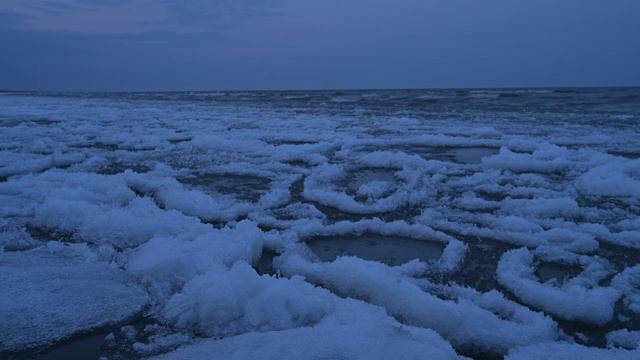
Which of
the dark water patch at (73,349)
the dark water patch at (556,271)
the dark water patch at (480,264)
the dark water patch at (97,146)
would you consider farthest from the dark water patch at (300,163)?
the dark water patch at (73,349)

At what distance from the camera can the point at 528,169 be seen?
3.63 metres

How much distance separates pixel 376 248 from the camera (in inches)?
78.5

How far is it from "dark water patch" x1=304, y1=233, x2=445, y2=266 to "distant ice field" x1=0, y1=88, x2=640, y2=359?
0.01 m

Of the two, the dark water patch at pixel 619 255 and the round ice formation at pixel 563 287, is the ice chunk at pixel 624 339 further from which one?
the dark water patch at pixel 619 255

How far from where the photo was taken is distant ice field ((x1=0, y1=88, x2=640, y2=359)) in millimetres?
1217

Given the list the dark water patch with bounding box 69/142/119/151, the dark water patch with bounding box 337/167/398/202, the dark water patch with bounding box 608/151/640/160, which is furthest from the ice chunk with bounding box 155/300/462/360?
the dark water patch with bounding box 69/142/119/151

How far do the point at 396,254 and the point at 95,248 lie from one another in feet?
4.46

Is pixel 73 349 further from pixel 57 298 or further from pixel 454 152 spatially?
pixel 454 152

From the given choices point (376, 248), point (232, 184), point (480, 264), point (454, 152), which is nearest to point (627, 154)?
point (454, 152)

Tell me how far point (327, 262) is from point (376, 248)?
0.29 meters

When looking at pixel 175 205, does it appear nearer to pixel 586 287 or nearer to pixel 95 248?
pixel 95 248

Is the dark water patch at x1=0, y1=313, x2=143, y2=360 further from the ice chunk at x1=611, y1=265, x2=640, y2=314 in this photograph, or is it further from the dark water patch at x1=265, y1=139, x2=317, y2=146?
the dark water patch at x1=265, y1=139, x2=317, y2=146

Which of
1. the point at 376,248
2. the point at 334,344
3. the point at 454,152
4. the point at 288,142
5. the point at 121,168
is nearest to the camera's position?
the point at 334,344

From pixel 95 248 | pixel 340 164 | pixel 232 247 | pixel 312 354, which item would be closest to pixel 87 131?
pixel 340 164
